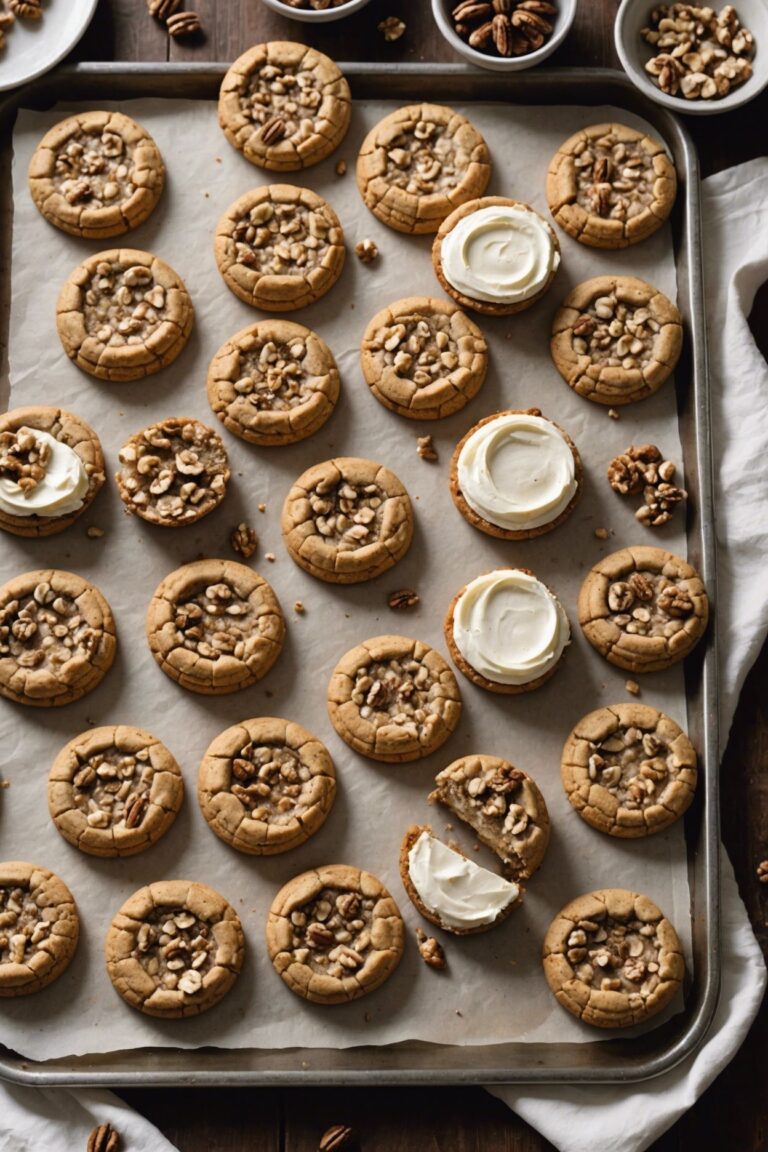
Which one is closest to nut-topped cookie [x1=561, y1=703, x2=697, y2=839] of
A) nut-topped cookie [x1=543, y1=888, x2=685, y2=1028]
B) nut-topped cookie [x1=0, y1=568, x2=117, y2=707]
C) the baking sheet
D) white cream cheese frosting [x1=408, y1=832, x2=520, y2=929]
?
the baking sheet

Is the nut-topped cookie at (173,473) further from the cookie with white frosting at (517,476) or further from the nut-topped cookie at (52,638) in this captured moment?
the cookie with white frosting at (517,476)

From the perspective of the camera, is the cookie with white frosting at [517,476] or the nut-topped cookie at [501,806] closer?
the nut-topped cookie at [501,806]

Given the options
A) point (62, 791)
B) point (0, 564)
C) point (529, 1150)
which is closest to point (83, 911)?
point (62, 791)

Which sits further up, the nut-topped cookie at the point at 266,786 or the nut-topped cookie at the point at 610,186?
the nut-topped cookie at the point at 610,186

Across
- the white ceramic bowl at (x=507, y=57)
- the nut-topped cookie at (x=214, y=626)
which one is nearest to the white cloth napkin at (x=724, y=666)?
the white ceramic bowl at (x=507, y=57)

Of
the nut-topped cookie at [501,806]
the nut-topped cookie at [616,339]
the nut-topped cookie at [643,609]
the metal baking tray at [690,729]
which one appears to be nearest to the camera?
the metal baking tray at [690,729]

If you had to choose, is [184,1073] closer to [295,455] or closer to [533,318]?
[295,455]

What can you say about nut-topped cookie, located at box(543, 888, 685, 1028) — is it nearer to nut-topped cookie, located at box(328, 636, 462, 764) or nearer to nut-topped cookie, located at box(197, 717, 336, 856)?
nut-topped cookie, located at box(328, 636, 462, 764)

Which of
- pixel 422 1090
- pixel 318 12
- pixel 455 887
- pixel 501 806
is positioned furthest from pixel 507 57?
pixel 422 1090
